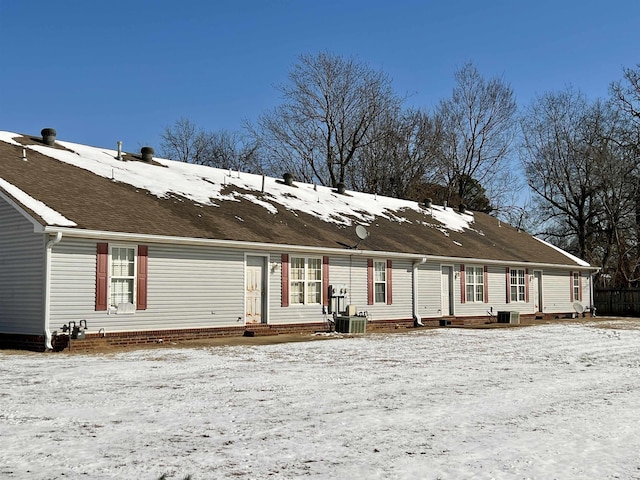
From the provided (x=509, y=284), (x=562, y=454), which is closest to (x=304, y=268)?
(x=509, y=284)

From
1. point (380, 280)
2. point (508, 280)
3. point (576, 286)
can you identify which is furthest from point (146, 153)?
point (576, 286)

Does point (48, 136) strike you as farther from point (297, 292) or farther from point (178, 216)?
point (297, 292)

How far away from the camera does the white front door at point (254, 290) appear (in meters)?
19.6

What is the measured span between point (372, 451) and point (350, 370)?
5719 millimetres

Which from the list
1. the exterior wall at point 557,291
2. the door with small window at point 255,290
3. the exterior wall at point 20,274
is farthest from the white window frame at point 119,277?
the exterior wall at point 557,291

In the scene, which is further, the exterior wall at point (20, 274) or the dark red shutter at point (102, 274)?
the dark red shutter at point (102, 274)

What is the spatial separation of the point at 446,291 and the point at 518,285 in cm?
543

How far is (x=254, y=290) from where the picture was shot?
1973cm

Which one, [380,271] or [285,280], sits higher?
[380,271]

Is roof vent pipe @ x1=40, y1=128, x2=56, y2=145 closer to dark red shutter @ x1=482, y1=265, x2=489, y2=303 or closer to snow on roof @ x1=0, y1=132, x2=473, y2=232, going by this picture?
snow on roof @ x1=0, y1=132, x2=473, y2=232

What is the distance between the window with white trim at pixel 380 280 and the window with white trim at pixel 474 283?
15.9 feet

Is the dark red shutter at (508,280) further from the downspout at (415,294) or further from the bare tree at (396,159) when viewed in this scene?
the bare tree at (396,159)

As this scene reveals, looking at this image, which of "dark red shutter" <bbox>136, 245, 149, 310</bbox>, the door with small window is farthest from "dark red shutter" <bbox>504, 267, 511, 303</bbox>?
"dark red shutter" <bbox>136, 245, 149, 310</bbox>

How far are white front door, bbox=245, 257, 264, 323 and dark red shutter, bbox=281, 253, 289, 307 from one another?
2.37 ft
